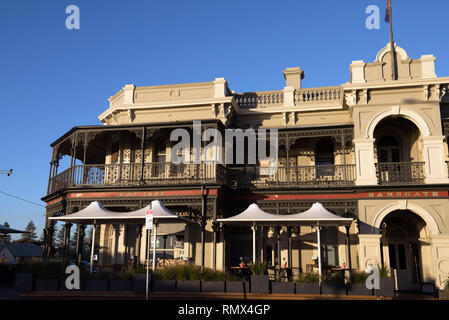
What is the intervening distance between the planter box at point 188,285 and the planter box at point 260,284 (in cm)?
163

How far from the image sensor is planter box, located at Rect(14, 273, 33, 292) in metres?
12.4

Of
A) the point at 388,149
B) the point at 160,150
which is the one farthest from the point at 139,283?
the point at 388,149

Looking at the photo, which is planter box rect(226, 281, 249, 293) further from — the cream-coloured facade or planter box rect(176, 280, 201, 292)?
the cream-coloured facade

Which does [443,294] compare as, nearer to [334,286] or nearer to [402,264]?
[334,286]

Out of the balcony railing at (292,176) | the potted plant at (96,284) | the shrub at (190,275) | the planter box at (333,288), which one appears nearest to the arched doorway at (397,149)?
the balcony railing at (292,176)

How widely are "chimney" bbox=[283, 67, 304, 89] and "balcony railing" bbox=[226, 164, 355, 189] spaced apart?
5.04 metres

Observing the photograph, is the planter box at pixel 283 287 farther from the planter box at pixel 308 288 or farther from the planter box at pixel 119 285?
the planter box at pixel 119 285

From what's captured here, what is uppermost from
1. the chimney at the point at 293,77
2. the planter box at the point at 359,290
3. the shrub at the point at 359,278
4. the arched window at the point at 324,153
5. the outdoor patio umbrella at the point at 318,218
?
the chimney at the point at 293,77

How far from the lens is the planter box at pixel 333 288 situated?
38.7 feet

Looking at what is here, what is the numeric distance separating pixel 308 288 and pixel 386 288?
7.27 feet

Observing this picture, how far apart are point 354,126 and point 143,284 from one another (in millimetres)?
11226
